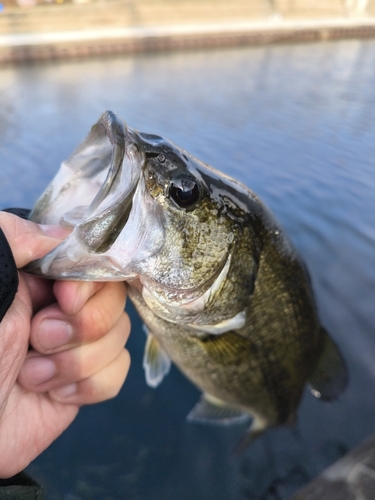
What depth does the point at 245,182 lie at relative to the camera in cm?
636

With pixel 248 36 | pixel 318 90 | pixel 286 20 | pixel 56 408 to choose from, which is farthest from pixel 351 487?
pixel 286 20

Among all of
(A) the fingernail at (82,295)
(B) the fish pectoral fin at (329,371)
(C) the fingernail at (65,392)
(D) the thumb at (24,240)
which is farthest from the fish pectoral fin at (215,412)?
(D) the thumb at (24,240)

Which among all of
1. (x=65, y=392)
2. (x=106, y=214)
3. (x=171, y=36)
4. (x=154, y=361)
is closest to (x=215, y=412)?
(x=154, y=361)

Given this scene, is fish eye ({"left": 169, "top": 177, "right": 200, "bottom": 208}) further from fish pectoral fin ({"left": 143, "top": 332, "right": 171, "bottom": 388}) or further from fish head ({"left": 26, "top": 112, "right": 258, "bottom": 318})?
fish pectoral fin ({"left": 143, "top": 332, "right": 171, "bottom": 388})

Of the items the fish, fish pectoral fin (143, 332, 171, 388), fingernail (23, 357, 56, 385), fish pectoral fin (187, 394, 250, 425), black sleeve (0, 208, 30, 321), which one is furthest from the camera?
fish pectoral fin (187, 394, 250, 425)

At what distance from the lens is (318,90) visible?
12.9 metres

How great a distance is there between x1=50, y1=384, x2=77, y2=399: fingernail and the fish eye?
1042mm

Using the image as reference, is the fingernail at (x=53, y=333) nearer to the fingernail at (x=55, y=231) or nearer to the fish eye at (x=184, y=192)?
the fingernail at (x=55, y=231)

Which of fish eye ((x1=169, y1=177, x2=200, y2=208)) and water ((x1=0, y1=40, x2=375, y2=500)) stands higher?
fish eye ((x1=169, y1=177, x2=200, y2=208))

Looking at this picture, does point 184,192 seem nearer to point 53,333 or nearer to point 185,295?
point 185,295

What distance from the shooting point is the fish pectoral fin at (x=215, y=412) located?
2.58 meters

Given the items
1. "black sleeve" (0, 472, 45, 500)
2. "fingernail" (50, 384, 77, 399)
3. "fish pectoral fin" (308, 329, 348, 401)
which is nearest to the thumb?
"fingernail" (50, 384, 77, 399)

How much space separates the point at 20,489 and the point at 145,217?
1140 millimetres

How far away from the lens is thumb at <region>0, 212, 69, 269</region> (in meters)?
1.37
